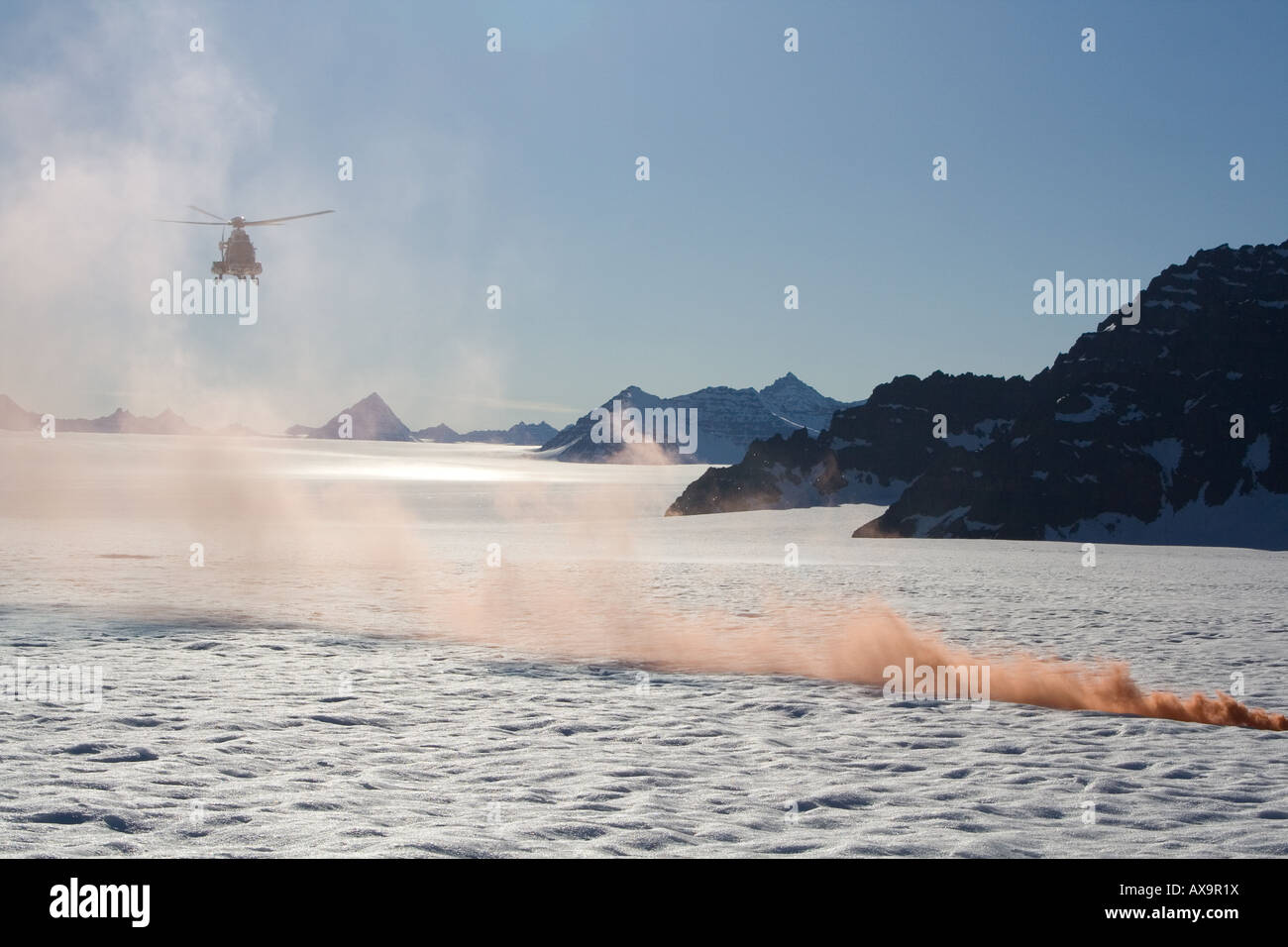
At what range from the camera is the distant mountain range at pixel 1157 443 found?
6412 centimetres

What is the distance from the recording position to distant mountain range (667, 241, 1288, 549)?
64.1 m

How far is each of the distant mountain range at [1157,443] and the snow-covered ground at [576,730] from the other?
30633 mm

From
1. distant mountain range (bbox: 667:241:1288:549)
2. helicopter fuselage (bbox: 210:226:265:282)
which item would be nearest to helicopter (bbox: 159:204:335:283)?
helicopter fuselage (bbox: 210:226:265:282)

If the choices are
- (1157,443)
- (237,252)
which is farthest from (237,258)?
(1157,443)

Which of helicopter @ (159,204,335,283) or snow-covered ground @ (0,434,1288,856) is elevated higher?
helicopter @ (159,204,335,283)

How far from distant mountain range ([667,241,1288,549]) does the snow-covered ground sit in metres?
30.6

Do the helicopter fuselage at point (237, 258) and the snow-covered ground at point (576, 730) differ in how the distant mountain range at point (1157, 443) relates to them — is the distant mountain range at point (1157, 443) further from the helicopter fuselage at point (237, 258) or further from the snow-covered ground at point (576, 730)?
the helicopter fuselage at point (237, 258)

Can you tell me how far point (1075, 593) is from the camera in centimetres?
3017

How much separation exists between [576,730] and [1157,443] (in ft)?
230

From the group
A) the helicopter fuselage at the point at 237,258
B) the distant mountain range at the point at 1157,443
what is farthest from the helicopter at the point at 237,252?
the distant mountain range at the point at 1157,443

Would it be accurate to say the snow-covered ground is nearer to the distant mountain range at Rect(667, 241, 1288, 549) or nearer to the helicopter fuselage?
the helicopter fuselage

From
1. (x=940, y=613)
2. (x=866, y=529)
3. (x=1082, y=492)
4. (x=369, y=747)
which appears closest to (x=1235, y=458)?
(x=1082, y=492)
